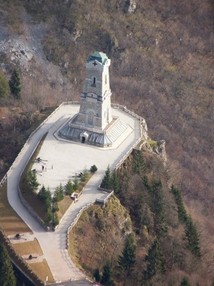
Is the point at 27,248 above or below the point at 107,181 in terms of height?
below

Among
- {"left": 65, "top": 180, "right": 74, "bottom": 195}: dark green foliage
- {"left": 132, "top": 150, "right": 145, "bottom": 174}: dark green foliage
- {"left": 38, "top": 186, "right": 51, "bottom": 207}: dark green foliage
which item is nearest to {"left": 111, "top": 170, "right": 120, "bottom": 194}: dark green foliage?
{"left": 65, "top": 180, "right": 74, "bottom": 195}: dark green foliage

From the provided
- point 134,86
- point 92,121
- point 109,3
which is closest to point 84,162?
point 92,121

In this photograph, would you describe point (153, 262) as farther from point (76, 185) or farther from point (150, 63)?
point (150, 63)

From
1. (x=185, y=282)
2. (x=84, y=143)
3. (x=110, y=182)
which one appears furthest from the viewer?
(x=84, y=143)

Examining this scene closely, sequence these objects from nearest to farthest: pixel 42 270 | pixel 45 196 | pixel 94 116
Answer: pixel 42 270, pixel 45 196, pixel 94 116

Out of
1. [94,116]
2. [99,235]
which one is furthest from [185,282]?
[94,116]

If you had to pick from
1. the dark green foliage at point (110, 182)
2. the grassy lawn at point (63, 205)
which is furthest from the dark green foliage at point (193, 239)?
the grassy lawn at point (63, 205)

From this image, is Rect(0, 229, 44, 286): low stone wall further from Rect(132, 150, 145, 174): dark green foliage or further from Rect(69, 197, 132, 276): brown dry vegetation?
Rect(132, 150, 145, 174): dark green foliage

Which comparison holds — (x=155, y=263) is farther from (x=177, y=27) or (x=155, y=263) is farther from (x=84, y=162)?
(x=177, y=27)
